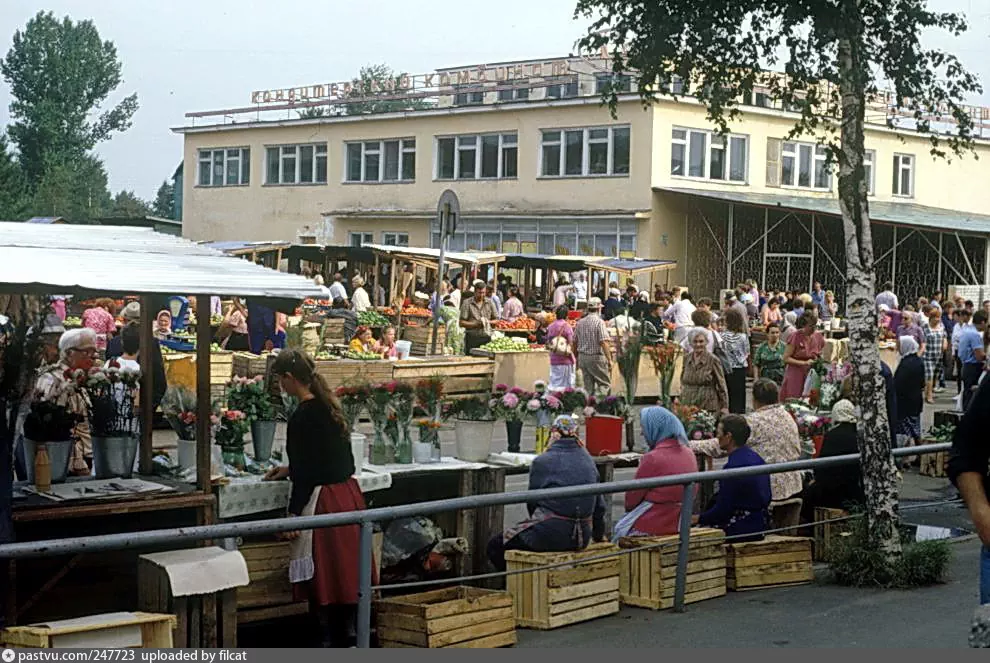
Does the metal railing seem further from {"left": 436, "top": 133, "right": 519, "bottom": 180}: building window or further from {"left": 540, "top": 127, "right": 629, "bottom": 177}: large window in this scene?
{"left": 436, "top": 133, "right": 519, "bottom": 180}: building window

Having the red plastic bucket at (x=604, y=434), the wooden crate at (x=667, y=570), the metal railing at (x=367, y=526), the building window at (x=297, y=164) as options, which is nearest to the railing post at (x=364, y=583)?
the metal railing at (x=367, y=526)

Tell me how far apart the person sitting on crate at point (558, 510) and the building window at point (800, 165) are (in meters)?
39.7

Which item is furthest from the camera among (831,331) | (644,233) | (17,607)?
(644,233)

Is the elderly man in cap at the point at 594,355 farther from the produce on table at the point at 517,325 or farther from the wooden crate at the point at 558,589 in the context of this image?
the wooden crate at the point at 558,589

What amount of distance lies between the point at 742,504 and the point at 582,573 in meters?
1.61

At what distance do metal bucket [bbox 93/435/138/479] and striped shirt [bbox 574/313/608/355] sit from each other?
1234 centimetres

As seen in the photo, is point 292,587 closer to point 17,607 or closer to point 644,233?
point 17,607

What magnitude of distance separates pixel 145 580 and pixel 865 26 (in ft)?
20.2

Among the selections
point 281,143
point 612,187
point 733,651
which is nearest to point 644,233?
point 612,187

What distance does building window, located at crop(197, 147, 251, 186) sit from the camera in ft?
187

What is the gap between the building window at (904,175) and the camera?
5122cm

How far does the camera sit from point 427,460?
1012cm

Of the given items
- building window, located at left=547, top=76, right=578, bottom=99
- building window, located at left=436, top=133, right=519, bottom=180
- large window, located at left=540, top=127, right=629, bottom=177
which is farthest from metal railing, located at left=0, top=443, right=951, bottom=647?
building window, located at left=547, top=76, right=578, bottom=99

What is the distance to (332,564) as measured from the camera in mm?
8258
